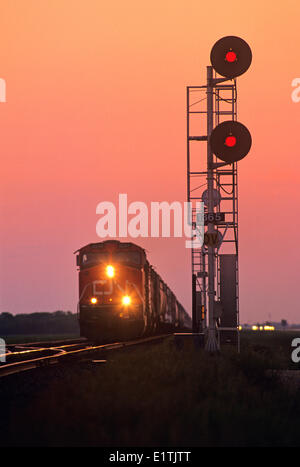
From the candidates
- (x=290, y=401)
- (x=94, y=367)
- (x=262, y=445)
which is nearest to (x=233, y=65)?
(x=94, y=367)

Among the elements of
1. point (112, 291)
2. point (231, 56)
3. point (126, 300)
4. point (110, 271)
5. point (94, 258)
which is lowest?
point (126, 300)

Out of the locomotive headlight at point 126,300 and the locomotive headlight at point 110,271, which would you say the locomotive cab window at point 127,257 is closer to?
the locomotive headlight at point 110,271

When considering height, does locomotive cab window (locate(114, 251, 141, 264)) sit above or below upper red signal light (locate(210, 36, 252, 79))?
below

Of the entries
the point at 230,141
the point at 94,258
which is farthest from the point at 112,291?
the point at 230,141

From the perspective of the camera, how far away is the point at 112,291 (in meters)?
30.5

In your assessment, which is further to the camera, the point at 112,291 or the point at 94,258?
the point at 94,258

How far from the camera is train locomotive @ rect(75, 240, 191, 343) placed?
30.0 m

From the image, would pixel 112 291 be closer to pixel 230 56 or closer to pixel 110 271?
pixel 110 271

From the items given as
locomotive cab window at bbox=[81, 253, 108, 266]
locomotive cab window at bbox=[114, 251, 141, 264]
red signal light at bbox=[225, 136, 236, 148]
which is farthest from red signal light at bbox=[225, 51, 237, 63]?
locomotive cab window at bbox=[81, 253, 108, 266]

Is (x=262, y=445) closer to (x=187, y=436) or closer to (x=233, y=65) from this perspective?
(x=187, y=436)

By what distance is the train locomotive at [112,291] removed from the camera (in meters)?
30.0

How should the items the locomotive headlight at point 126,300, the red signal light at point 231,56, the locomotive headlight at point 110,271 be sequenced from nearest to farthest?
the red signal light at point 231,56 < the locomotive headlight at point 126,300 < the locomotive headlight at point 110,271

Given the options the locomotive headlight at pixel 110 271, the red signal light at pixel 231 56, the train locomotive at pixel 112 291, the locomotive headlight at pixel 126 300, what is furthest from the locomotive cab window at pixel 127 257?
the red signal light at pixel 231 56

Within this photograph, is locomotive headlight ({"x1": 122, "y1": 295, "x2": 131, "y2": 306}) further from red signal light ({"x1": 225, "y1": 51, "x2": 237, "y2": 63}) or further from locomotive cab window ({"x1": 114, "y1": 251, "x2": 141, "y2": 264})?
red signal light ({"x1": 225, "y1": 51, "x2": 237, "y2": 63})
